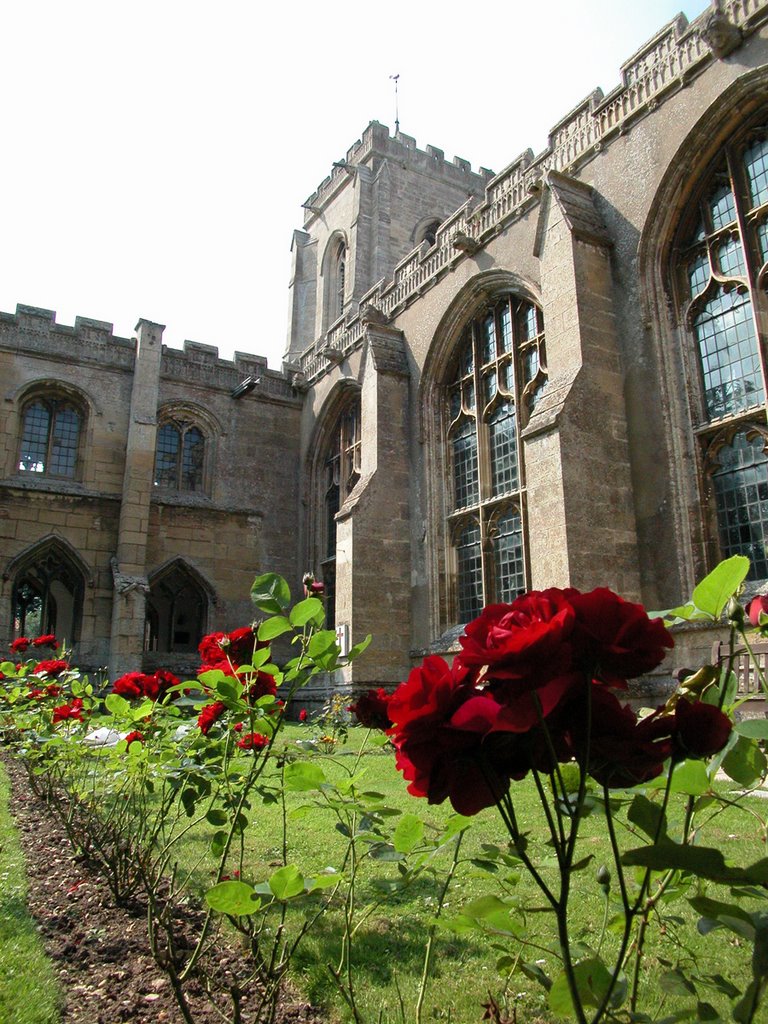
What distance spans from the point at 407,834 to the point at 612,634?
0.77m

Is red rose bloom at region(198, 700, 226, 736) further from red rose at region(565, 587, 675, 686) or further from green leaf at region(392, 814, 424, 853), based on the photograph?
red rose at region(565, 587, 675, 686)

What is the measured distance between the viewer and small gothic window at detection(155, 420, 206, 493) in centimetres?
1841

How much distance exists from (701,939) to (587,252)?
957cm

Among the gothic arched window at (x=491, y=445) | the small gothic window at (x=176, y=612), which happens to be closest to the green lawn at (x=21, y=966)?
the gothic arched window at (x=491, y=445)

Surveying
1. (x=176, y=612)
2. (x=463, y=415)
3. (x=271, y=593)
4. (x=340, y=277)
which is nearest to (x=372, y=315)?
(x=463, y=415)

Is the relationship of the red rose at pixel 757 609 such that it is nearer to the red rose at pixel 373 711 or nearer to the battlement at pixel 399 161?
the red rose at pixel 373 711

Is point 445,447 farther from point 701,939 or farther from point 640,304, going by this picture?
point 701,939

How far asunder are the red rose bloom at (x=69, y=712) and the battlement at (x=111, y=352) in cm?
1508

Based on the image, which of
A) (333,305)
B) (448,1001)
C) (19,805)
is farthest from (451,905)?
(333,305)

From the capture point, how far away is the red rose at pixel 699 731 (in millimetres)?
1034

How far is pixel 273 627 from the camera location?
188cm

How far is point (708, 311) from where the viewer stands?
9945 millimetres

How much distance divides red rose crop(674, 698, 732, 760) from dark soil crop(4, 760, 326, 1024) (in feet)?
6.18

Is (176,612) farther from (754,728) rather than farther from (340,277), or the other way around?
(754,728)
